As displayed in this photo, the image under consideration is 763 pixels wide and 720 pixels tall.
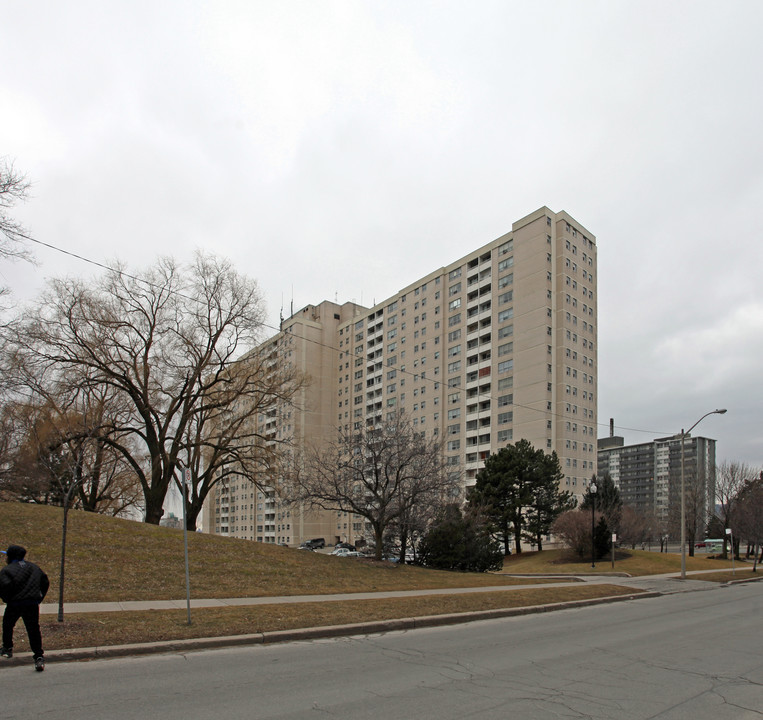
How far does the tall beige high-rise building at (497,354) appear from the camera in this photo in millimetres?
70375

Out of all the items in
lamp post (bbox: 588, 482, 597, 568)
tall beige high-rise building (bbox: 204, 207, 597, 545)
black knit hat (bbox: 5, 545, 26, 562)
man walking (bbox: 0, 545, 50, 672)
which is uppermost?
tall beige high-rise building (bbox: 204, 207, 597, 545)

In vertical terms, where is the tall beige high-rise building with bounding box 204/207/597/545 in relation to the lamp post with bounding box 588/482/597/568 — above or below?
above

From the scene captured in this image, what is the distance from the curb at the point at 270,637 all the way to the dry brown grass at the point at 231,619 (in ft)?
0.77

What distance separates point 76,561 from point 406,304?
3216 inches

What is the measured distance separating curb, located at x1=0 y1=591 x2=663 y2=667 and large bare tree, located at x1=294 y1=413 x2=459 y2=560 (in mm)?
11386

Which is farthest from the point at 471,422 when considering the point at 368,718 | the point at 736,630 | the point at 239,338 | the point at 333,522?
the point at 368,718

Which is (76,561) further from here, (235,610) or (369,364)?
(369,364)

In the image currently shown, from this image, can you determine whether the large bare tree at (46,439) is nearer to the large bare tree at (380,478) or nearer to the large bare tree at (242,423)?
the large bare tree at (242,423)

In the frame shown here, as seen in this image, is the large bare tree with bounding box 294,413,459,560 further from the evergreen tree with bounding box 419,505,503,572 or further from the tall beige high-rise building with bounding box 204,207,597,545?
the tall beige high-rise building with bounding box 204,207,597,545

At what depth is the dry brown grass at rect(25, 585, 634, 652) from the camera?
8.94 m

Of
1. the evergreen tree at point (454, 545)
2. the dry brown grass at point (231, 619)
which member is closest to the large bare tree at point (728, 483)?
the evergreen tree at point (454, 545)

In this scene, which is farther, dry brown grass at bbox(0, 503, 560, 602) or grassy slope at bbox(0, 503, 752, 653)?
dry brown grass at bbox(0, 503, 560, 602)

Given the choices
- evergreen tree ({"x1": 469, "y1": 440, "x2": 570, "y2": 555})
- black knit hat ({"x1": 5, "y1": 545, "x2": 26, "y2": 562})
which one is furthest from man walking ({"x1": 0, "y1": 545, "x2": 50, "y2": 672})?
evergreen tree ({"x1": 469, "y1": 440, "x2": 570, "y2": 555})

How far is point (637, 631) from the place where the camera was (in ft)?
41.1
